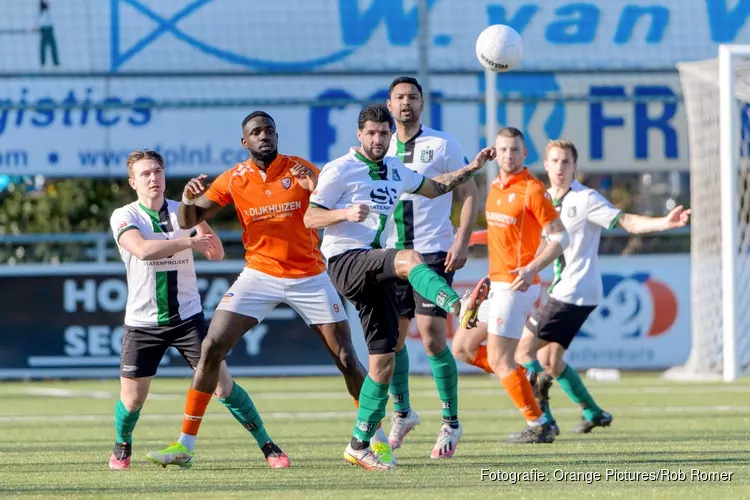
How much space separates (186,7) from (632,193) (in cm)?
1088

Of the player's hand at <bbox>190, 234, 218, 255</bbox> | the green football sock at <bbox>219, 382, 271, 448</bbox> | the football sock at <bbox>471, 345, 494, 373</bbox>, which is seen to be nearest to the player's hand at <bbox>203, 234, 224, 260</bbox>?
the player's hand at <bbox>190, 234, 218, 255</bbox>

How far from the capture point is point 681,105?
19.8 meters

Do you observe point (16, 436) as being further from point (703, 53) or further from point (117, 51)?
point (703, 53)

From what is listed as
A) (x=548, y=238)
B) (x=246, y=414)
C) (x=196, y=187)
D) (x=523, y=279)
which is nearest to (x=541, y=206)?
(x=548, y=238)

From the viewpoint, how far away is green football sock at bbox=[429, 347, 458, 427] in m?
8.48

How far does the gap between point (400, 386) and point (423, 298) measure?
606mm

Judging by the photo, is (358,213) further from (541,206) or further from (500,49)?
(500,49)

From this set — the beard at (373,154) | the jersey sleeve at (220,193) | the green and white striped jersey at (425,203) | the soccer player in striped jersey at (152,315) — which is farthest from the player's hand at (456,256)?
the jersey sleeve at (220,193)

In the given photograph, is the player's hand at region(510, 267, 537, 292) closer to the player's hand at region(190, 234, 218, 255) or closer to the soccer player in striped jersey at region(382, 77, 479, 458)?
the soccer player in striped jersey at region(382, 77, 479, 458)

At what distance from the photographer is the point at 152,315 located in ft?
26.1

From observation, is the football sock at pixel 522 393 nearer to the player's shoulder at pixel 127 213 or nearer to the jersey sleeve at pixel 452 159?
the jersey sleeve at pixel 452 159

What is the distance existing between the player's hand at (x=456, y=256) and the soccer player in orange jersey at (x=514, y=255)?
1.46 feet

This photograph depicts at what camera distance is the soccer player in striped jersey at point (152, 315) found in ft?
26.1

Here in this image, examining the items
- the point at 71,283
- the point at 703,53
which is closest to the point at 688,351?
the point at 703,53
